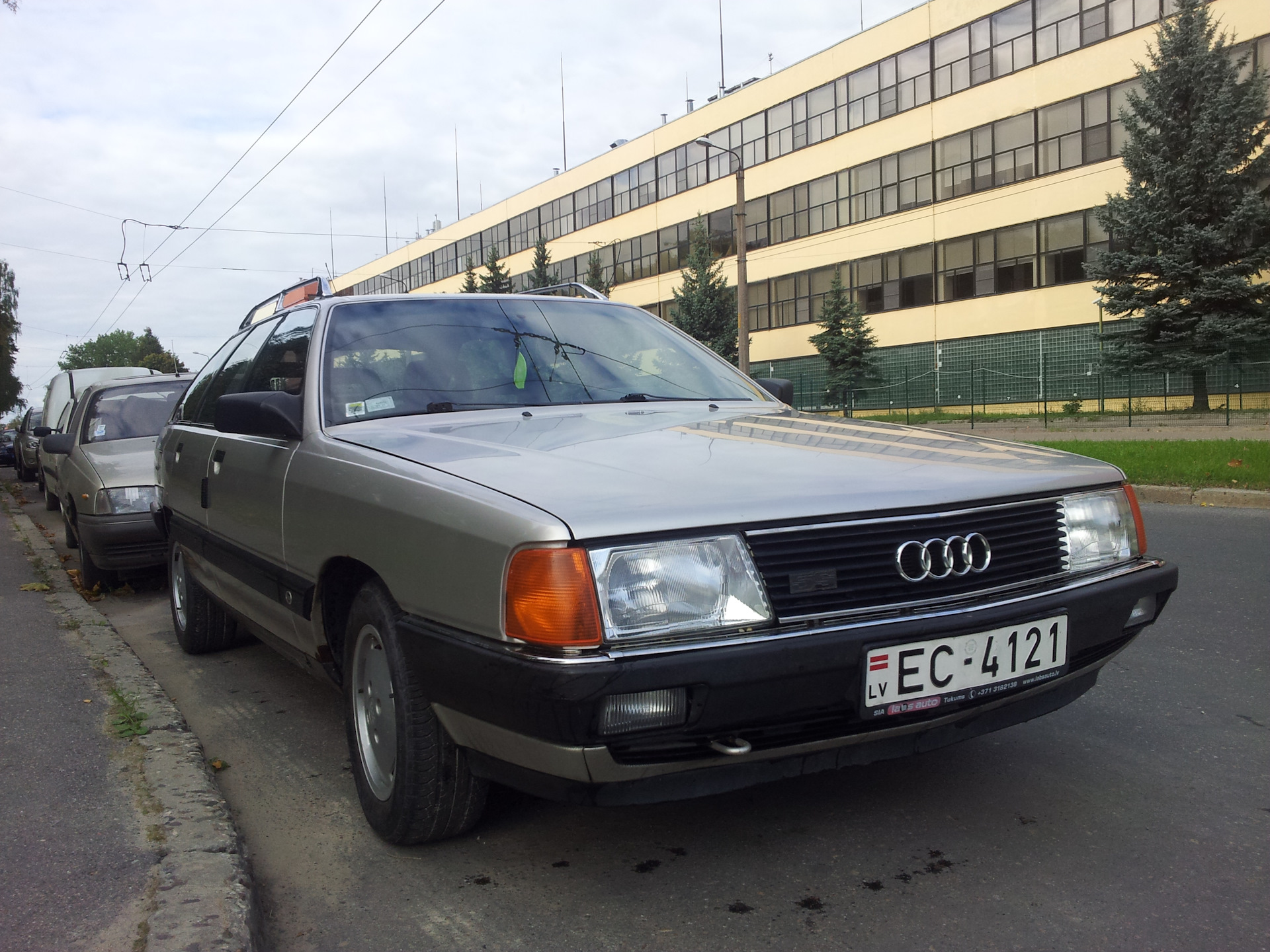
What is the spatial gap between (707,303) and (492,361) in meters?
35.8

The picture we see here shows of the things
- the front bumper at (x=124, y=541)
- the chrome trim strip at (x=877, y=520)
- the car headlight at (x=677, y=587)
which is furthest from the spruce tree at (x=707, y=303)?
the car headlight at (x=677, y=587)

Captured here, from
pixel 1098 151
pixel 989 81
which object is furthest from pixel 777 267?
pixel 1098 151

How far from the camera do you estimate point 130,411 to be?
8.16 m

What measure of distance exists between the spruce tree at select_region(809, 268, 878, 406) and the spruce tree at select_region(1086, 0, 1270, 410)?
1072 cm

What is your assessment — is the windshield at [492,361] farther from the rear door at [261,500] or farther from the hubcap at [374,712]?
the hubcap at [374,712]

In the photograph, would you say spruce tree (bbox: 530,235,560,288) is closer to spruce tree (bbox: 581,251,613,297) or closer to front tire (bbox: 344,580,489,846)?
spruce tree (bbox: 581,251,613,297)

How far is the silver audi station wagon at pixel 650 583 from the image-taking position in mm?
2043

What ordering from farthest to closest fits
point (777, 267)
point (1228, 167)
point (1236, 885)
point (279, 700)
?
point (777, 267) → point (1228, 167) → point (279, 700) → point (1236, 885)

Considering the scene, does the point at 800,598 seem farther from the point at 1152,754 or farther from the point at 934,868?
the point at 1152,754

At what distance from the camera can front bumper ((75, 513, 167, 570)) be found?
21.7ft

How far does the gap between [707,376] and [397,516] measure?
1.74m

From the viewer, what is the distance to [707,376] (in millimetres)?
3896

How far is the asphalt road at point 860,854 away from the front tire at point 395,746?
0.36ft

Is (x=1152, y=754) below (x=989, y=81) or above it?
below
